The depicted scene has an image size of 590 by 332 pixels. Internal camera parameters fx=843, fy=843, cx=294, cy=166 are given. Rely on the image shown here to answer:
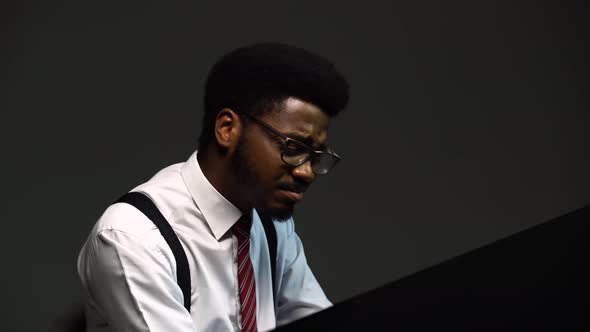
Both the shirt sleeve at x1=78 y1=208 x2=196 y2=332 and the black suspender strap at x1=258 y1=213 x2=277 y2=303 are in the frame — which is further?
the black suspender strap at x1=258 y1=213 x2=277 y2=303

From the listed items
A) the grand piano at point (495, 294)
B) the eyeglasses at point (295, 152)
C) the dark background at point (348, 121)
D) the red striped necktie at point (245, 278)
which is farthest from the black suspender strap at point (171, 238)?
the dark background at point (348, 121)

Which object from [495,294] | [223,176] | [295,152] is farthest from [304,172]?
[495,294]

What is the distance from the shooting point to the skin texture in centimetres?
130

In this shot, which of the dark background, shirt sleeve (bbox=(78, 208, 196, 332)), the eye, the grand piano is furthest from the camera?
the dark background

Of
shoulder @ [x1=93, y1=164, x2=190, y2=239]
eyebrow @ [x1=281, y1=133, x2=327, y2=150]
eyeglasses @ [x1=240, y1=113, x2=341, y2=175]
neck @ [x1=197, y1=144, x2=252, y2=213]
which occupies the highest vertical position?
eyebrow @ [x1=281, y1=133, x2=327, y2=150]

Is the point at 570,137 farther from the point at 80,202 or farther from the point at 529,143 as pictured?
the point at 80,202

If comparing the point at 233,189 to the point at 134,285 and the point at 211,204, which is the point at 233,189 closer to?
the point at 211,204

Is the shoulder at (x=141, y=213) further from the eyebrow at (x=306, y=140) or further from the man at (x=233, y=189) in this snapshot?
the eyebrow at (x=306, y=140)

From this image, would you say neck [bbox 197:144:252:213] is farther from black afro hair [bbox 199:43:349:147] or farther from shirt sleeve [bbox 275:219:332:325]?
shirt sleeve [bbox 275:219:332:325]

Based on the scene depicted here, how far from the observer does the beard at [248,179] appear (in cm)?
131

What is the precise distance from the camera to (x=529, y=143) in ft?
8.84

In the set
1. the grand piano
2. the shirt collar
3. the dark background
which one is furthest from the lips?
the dark background

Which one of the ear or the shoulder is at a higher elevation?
the ear

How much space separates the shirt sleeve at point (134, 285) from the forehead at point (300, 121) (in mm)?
262
